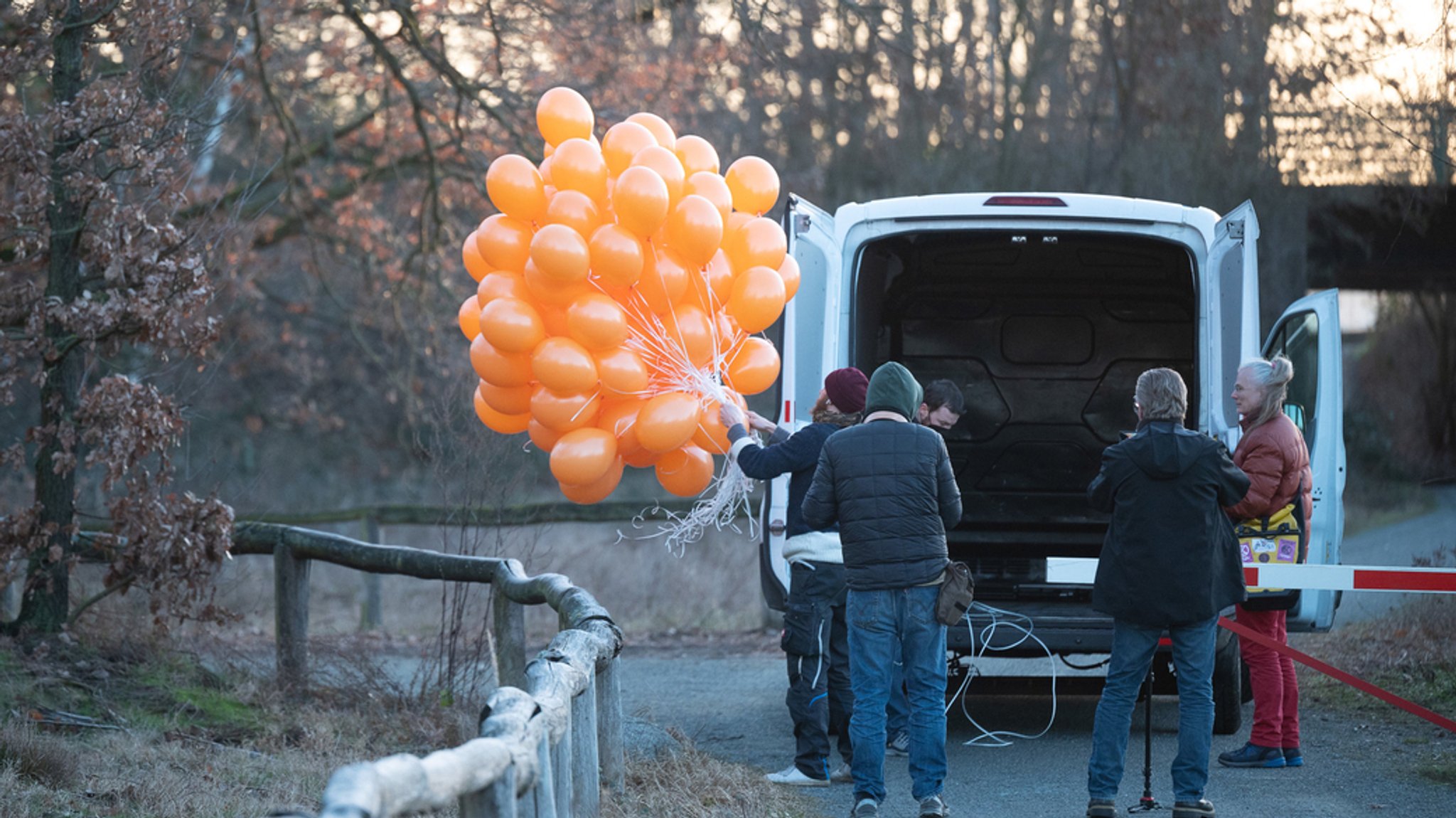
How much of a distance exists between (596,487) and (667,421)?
1.30 ft

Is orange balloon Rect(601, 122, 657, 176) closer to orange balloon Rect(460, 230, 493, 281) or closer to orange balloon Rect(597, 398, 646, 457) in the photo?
orange balloon Rect(460, 230, 493, 281)

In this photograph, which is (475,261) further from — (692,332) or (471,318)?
(692,332)

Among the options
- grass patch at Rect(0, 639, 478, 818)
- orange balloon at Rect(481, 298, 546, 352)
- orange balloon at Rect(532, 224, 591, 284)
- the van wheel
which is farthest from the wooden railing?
the van wheel

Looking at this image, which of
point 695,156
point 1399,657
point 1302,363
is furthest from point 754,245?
point 1399,657

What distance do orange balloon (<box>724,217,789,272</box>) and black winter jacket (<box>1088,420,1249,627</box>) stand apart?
4.91ft

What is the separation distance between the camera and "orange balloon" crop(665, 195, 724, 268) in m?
5.21

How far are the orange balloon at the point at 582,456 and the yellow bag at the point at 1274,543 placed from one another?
102 inches

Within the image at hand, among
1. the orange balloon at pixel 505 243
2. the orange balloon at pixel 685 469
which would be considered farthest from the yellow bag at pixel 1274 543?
the orange balloon at pixel 505 243

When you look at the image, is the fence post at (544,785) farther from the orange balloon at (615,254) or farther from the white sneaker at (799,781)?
the white sneaker at (799,781)

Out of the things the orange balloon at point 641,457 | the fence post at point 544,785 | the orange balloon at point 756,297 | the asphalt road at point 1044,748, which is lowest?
the asphalt road at point 1044,748

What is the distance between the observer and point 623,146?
17.7 feet

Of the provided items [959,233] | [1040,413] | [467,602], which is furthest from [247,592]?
[959,233]

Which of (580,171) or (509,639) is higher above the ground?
(580,171)

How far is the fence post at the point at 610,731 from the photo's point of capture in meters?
5.18
